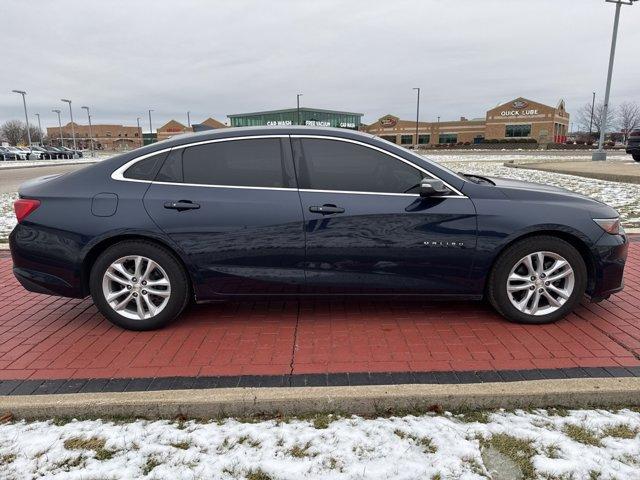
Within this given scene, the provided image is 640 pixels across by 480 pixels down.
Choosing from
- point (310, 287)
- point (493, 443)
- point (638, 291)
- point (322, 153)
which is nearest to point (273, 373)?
point (310, 287)

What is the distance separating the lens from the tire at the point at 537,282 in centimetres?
354

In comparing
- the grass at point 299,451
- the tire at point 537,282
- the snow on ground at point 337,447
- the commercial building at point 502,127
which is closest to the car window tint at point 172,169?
the snow on ground at point 337,447

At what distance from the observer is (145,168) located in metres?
3.61

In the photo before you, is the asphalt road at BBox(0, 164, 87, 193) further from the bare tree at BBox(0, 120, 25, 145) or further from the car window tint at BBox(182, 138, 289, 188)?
the bare tree at BBox(0, 120, 25, 145)

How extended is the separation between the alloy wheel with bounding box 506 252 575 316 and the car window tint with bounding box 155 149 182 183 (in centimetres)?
269

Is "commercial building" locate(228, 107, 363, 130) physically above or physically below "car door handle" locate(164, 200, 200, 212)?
above

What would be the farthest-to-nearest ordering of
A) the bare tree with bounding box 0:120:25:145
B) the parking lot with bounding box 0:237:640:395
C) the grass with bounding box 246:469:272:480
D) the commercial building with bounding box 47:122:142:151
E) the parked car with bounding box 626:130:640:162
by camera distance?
the commercial building with bounding box 47:122:142:151 < the bare tree with bounding box 0:120:25:145 < the parked car with bounding box 626:130:640:162 < the parking lot with bounding box 0:237:640:395 < the grass with bounding box 246:469:272:480

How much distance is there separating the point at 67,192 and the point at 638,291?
517 centimetres

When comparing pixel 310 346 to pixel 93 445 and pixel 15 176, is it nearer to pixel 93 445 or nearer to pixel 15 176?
pixel 93 445

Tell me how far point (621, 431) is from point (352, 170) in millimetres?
2340

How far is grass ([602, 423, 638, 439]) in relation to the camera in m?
2.38

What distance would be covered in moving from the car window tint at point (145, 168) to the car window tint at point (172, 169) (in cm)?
5

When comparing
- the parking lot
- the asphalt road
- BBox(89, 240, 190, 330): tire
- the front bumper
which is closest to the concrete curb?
the parking lot

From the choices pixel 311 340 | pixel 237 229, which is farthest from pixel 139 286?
pixel 311 340
